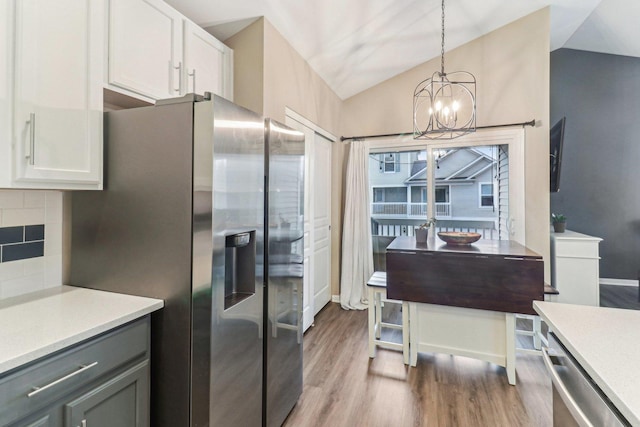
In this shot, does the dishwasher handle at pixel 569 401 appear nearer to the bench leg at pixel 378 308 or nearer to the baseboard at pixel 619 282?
the bench leg at pixel 378 308

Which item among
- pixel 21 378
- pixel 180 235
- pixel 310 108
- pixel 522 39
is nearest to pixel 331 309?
pixel 310 108

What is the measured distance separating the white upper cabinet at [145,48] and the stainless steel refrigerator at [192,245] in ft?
0.86

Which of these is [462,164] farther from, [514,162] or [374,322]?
[374,322]

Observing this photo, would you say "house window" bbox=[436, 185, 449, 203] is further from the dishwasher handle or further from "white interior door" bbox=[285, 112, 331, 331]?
the dishwasher handle

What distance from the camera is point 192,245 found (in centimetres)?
124

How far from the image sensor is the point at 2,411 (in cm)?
82

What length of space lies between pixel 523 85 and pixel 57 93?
154 inches

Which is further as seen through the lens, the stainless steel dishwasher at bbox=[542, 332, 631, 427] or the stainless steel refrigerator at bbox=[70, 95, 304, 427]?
the stainless steel refrigerator at bbox=[70, 95, 304, 427]

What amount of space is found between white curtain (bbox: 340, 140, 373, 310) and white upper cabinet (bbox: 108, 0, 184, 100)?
8.03 feet

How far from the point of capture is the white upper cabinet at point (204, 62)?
1878 mm

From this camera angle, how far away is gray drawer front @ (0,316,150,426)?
85 centimetres

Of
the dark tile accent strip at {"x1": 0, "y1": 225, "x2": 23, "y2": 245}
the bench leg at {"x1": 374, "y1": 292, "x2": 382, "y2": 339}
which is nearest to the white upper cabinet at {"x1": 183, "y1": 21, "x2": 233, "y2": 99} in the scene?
the dark tile accent strip at {"x1": 0, "y1": 225, "x2": 23, "y2": 245}

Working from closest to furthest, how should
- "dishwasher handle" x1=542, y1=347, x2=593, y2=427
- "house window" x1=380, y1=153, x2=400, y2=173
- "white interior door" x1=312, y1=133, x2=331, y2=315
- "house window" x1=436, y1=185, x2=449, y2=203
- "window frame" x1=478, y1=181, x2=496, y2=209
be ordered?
"dishwasher handle" x1=542, y1=347, x2=593, y2=427, "white interior door" x1=312, y1=133, x2=331, y2=315, "window frame" x1=478, y1=181, x2=496, y2=209, "house window" x1=436, y1=185, x2=449, y2=203, "house window" x1=380, y1=153, x2=400, y2=173

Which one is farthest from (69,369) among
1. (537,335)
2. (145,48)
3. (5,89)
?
(537,335)
